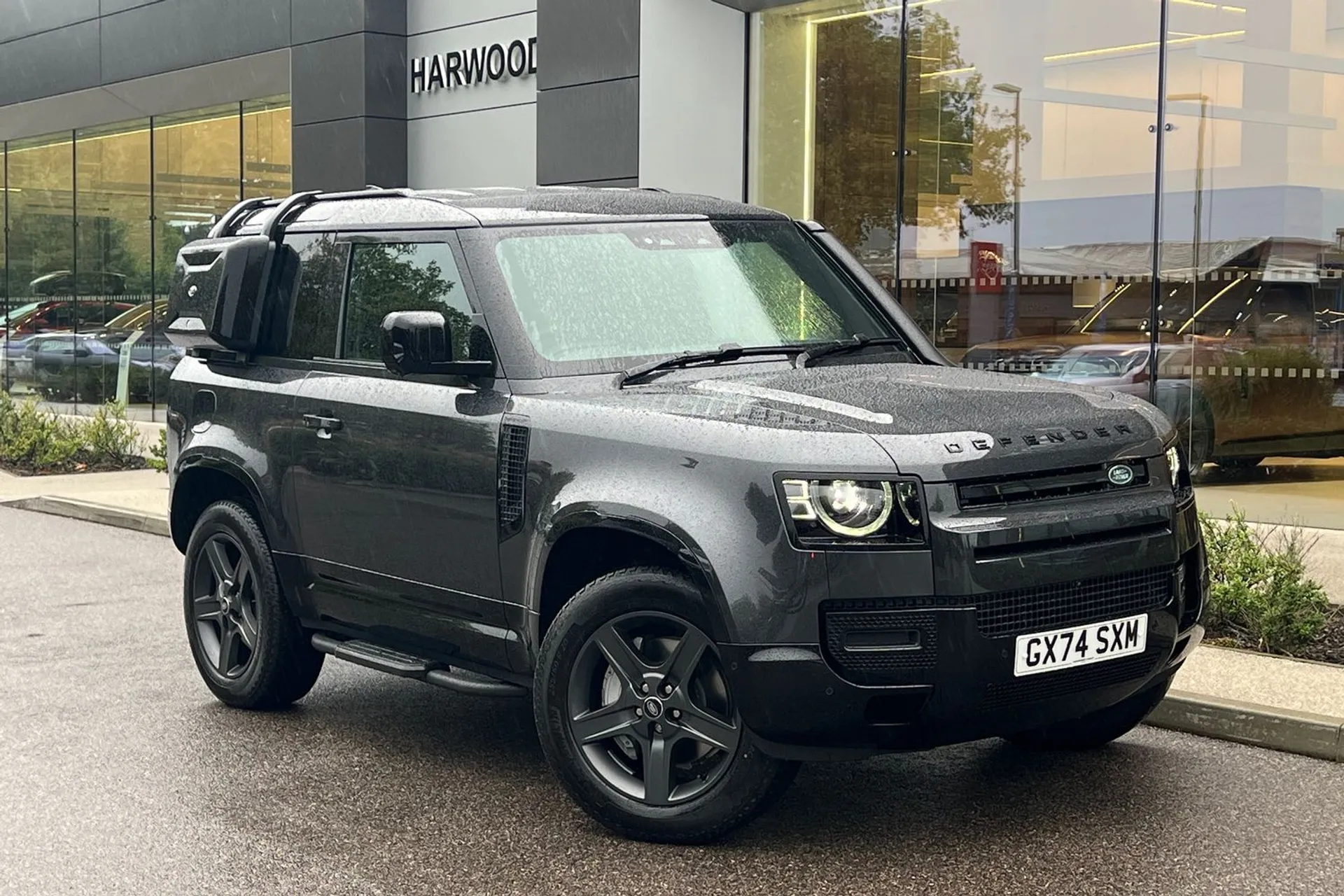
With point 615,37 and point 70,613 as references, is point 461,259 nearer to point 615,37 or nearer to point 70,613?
point 70,613

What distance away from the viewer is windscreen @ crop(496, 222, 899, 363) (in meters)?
5.64

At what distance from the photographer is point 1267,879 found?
475cm

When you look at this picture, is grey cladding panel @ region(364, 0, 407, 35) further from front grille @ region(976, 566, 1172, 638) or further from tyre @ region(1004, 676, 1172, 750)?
front grille @ region(976, 566, 1172, 638)

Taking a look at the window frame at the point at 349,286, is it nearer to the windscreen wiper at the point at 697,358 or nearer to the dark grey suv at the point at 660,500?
the dark grey suv at the point at 660,500

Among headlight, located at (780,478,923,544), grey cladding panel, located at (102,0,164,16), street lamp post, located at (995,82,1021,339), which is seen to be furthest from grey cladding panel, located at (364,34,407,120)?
headlight, located at (780,478,923,544)

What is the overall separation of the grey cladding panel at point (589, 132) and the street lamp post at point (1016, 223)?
370cm

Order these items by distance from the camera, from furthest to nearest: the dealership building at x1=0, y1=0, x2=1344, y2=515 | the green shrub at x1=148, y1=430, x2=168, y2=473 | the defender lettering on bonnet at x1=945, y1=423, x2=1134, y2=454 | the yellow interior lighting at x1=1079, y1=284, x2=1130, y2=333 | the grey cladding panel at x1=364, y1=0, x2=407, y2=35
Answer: the grey cladding panel at x1=364, y1=0, x2=407, y2=35 < the green shrub at x1=148, y1=430, x2=168, y2=473 < the yellow interior lighting at x1=1079, y1=284, x2=1130, y2=333 < the dealership building at x1=0, y1=0, x2=1344, y2=515 < the defender lettering on bonnet at x1=945, y1=423, x2=1134, y2=454

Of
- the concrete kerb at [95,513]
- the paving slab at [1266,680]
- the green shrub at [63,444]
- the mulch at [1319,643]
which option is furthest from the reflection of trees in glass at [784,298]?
the green shrub at [63,444]

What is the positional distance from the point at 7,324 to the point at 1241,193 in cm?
2242

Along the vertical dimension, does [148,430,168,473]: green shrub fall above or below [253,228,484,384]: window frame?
below

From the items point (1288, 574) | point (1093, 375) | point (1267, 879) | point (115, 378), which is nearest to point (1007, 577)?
point (1267, 879)

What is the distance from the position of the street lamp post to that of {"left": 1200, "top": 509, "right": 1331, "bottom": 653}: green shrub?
574cm

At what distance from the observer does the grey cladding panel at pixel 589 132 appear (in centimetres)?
1614

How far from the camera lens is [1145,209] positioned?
13.3 metres
